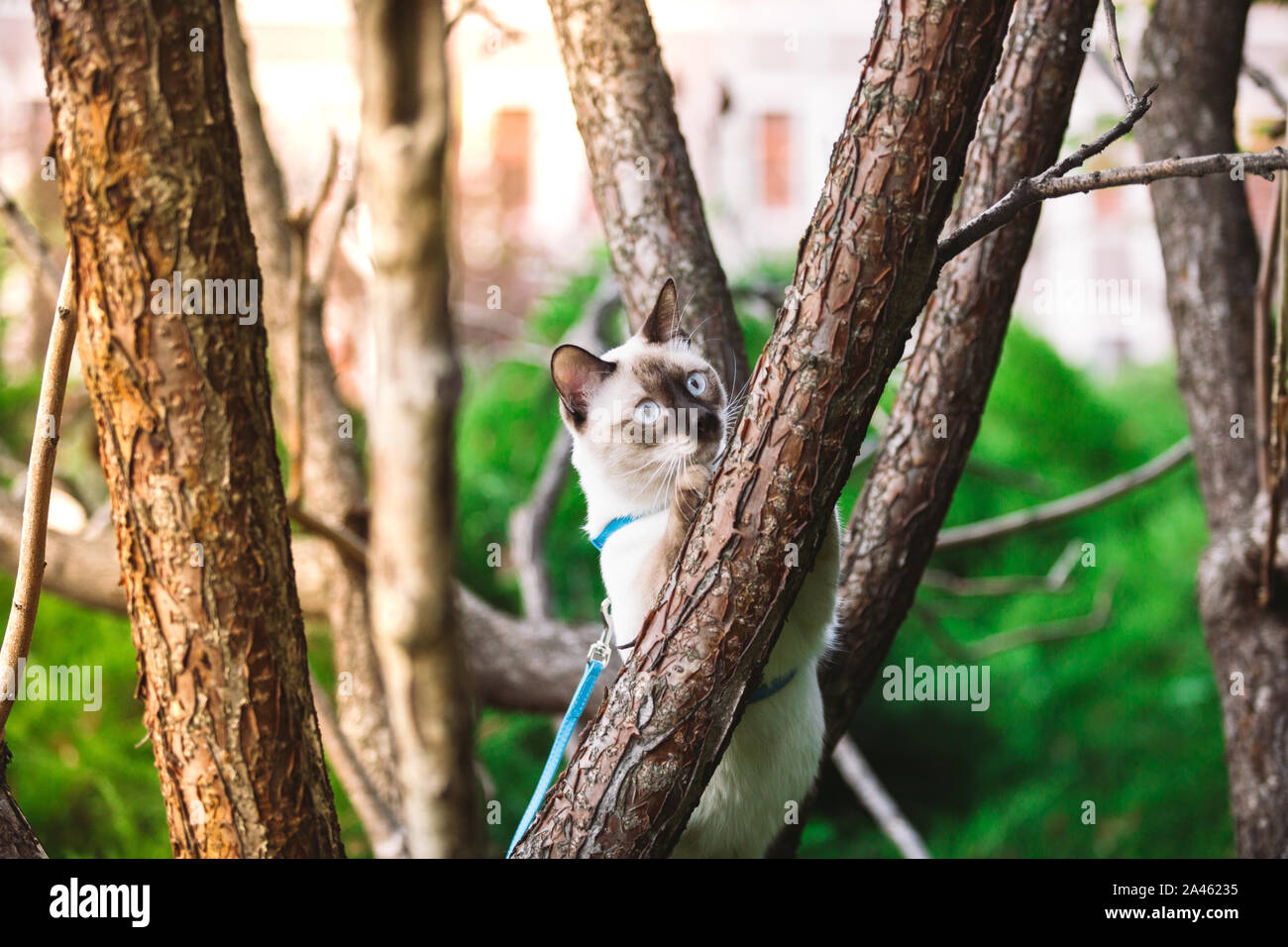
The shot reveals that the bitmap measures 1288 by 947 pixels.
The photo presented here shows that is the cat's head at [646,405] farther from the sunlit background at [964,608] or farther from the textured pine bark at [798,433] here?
the sunlit background at [964,608]

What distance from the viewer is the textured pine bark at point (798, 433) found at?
109 cm

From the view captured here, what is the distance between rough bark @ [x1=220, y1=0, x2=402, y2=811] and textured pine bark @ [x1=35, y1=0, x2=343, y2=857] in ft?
4.02

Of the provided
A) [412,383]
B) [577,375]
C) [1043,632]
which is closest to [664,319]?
[577,375]

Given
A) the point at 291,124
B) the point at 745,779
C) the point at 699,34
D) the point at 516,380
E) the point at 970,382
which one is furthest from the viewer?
the point at 699,34

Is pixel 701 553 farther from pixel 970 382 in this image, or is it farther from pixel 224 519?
pixel 970 382

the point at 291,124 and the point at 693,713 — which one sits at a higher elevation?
the point at 291,124

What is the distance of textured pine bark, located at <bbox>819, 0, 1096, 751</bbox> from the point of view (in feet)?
5.33

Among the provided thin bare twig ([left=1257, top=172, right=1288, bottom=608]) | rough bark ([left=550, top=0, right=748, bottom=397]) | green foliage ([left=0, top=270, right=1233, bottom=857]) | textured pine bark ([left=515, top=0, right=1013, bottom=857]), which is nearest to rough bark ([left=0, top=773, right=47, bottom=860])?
textured pine bark ([left=515, top=0, right=1013, bottom=857])

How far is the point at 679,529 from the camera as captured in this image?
1.40 m

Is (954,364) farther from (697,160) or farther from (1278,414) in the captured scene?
(697,160)

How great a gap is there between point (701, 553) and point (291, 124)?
6895 millimetres
